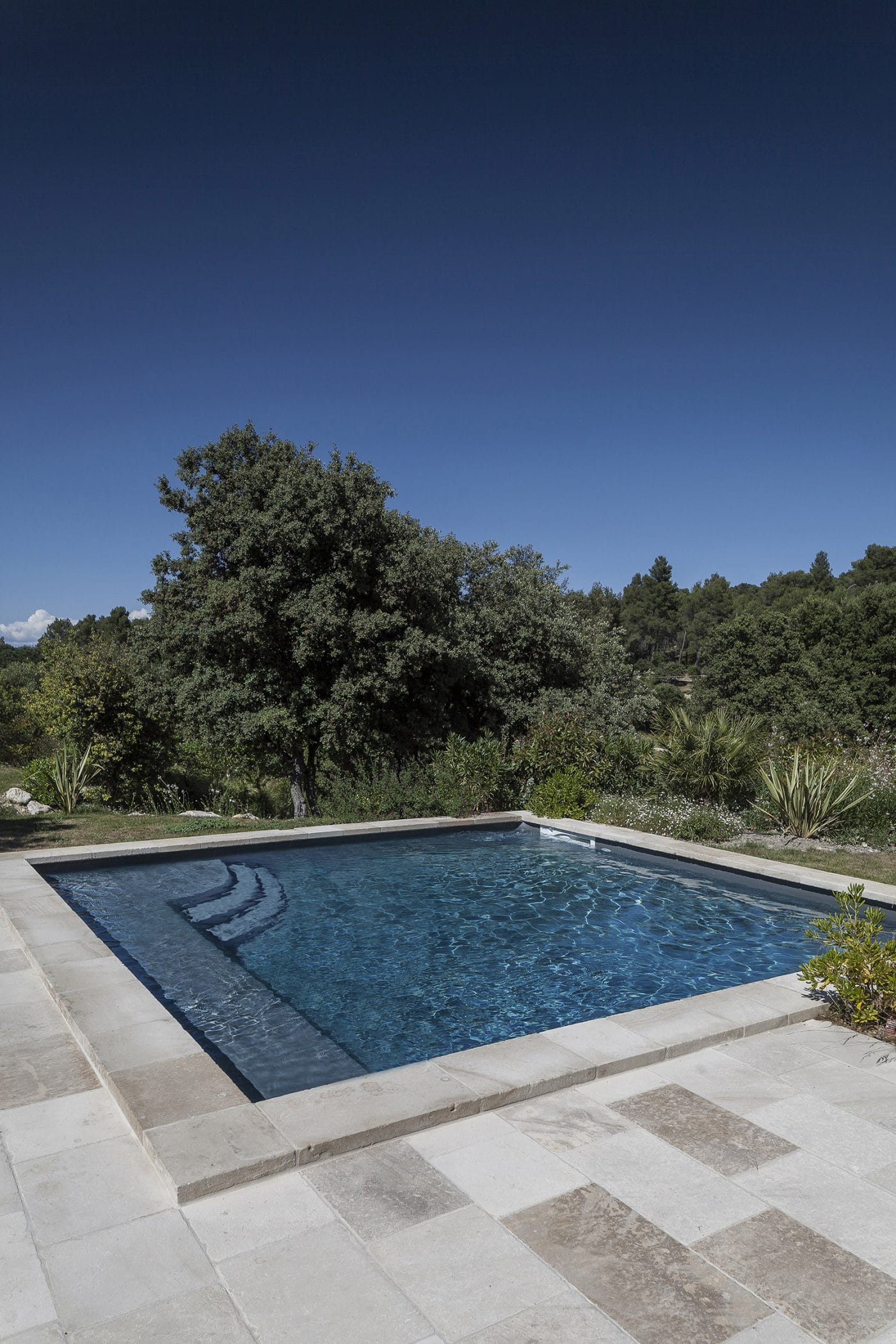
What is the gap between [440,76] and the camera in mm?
11656

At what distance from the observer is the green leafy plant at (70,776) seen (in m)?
12.7

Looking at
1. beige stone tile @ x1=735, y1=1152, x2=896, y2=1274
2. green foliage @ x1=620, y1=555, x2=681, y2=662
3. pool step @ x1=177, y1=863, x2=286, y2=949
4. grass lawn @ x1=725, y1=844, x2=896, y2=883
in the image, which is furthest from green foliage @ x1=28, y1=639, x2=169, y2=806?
green foliage @ x1=620, y1=555, x2=681, y2=662

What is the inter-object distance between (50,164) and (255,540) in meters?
5.50

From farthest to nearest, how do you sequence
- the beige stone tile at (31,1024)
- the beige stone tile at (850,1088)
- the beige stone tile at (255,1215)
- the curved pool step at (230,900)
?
the curved pool step at (230,900)
the beige stone tile at (31,1024)
the beige stone tile at (850,1088)
the beige stone tile at (255,1215)

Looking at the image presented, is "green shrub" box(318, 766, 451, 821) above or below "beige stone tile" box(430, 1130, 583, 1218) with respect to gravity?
above

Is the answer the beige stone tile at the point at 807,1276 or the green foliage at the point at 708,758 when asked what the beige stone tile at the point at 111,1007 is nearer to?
the beige stone tile at the point at 807,1276

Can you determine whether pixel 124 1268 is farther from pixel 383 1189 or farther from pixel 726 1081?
pixel 726 1081

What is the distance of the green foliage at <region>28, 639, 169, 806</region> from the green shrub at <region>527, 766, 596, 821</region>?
22.9ft

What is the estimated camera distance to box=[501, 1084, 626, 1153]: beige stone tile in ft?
10.6

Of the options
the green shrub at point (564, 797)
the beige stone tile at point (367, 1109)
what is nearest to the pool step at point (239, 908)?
the beige stone tile at point (367, 1109)

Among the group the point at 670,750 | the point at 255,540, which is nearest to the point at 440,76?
the point at 255,540

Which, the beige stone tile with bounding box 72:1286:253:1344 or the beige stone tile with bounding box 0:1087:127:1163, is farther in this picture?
the beige stone tile with bounding box 0:1087:127:1163

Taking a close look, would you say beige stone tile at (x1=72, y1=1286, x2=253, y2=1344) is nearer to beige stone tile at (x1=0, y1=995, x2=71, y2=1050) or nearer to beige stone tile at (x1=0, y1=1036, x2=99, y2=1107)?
beige stone tile at (x1=0, y1=1036, x2=99, y2=1107)

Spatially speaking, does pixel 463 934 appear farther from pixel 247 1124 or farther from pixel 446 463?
pixel 446 463
